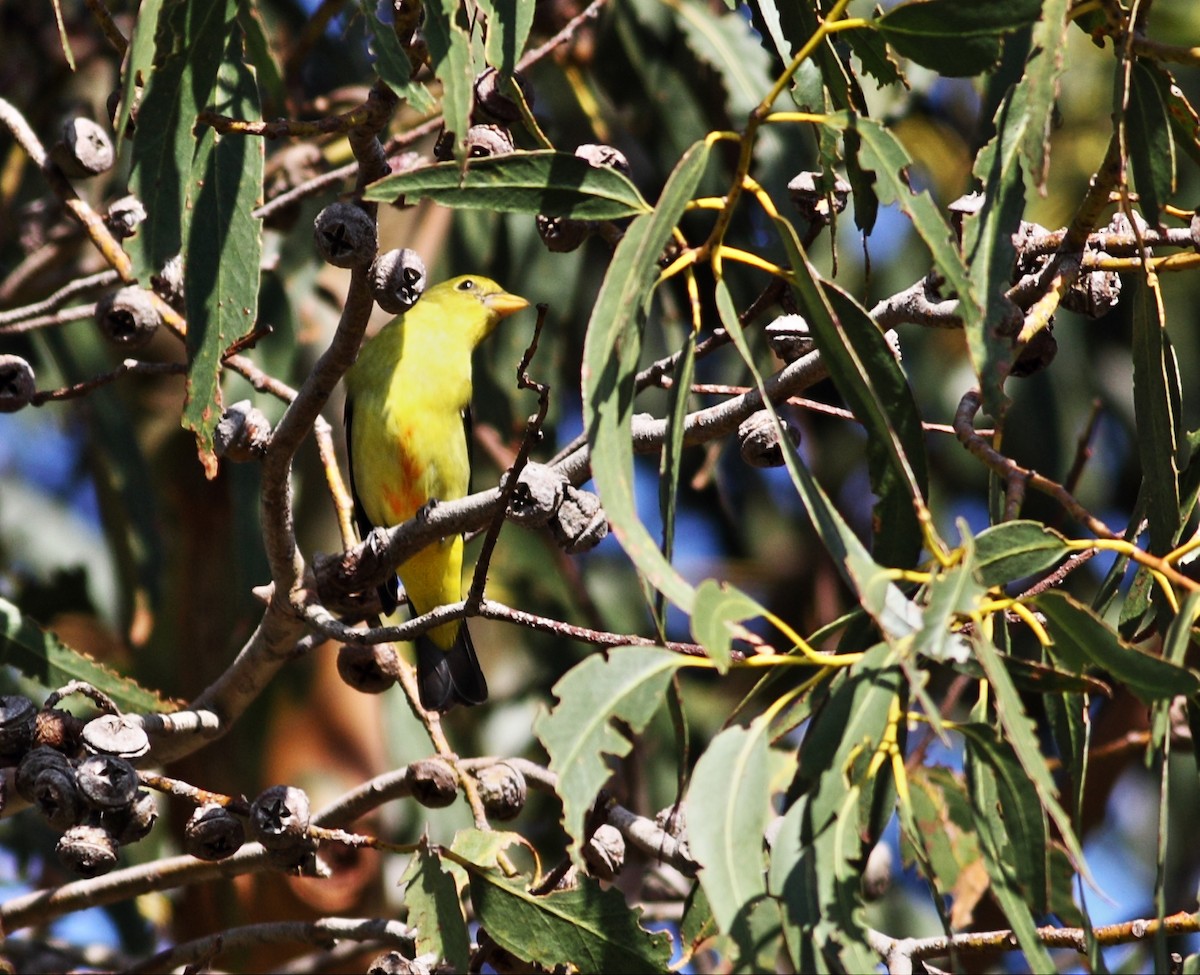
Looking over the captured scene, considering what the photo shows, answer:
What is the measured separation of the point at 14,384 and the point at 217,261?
789 millimetres

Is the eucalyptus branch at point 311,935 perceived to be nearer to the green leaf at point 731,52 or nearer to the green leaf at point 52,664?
the green leaf at point 52,664

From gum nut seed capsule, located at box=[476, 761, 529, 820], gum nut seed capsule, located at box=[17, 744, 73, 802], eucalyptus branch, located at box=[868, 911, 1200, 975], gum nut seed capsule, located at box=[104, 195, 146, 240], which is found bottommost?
eucalyptus branch, located at box=[868, 911, 1200, 975]

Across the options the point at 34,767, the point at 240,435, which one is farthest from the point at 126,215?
the point at 34,767

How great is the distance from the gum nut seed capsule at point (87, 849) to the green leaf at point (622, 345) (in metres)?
1.12

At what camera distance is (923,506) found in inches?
74.2

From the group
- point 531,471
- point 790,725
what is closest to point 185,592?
point 531,471

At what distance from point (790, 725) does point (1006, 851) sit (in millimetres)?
316

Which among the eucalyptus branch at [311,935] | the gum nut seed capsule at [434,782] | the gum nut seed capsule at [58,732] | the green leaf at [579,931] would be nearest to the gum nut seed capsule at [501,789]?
the gum nut seed capsule at [434,782]

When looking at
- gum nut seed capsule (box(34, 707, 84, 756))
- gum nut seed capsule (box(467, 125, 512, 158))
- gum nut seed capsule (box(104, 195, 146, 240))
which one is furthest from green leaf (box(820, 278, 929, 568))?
gum nut seed capsule (box(104, 195, 146, 240))

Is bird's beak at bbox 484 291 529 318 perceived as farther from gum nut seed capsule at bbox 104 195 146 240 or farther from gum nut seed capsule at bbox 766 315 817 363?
gum nut seed capsule at bbox 766 315 817 363

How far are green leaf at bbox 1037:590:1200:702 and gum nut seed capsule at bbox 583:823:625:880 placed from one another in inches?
43.2

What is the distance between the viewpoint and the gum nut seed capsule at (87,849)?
7.86 feet

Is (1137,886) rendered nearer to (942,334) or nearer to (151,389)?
(942,334)

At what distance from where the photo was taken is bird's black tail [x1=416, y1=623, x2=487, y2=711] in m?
4.21
